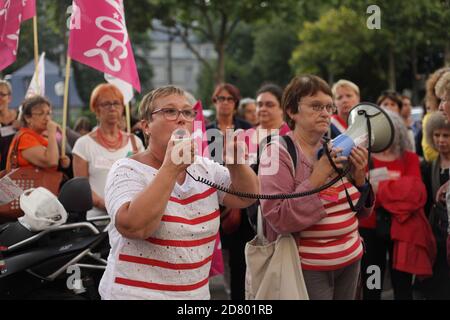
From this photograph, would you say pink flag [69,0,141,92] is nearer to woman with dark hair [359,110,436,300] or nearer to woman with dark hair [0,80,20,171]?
woman with dark hair [0,80,20,171]

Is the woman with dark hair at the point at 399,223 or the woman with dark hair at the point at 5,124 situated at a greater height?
the woman with dark hair at the point at 5,124

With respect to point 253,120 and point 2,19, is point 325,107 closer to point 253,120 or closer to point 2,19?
point 2,19

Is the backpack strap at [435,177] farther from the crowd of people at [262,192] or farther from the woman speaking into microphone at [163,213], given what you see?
the woman speaking into microphone at [163,213]

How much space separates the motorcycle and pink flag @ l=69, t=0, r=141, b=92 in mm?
876

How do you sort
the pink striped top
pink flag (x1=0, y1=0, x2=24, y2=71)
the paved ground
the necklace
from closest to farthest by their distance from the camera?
the pink striped top < pink flag (x1=0, y1=0, x2=24, y2=71) < the necklace < the paved ground

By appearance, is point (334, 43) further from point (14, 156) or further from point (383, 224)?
point (14, 156)

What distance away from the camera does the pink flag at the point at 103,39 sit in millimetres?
4098

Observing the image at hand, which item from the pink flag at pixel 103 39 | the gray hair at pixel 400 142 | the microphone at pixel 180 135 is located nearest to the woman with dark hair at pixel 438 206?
the gray hair at pixel 400 142

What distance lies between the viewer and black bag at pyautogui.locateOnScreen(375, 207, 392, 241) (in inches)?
185

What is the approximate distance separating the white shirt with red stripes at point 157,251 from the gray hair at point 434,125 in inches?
106

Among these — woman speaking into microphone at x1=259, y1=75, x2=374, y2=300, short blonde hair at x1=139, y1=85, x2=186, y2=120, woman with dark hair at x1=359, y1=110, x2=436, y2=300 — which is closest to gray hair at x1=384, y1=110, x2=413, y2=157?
woman with dark hair at x1=359, y1=110, x2=436, y2=300

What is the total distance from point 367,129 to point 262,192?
2.11 ft

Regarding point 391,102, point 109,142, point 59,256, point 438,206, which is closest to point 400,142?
point 438,206

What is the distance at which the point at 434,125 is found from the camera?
4699 millimetres
